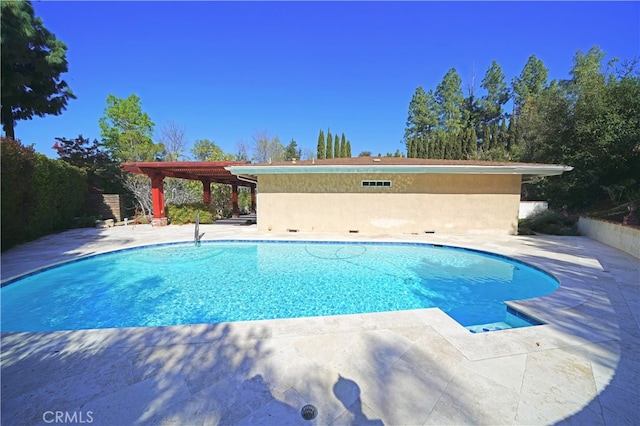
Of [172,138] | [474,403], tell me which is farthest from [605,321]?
[172,138]

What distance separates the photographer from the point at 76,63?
17.8 m

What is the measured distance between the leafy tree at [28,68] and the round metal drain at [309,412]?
19248mm

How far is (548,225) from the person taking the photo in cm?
1423

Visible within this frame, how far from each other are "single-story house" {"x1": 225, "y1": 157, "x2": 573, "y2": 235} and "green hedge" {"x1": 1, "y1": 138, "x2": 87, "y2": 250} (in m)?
7.63

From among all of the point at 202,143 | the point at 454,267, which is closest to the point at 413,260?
the point at 454,267

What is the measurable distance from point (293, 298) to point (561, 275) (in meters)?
7.35

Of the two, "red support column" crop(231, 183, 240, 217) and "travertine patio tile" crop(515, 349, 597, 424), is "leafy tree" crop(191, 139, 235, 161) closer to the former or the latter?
"red support column" crop(231, 183, 240, 217)

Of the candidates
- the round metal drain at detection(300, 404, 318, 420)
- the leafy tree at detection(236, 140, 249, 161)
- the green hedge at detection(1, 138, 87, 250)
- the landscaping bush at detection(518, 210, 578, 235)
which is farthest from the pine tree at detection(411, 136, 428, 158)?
the round metal drain at detection(300, 404, 318, 420)

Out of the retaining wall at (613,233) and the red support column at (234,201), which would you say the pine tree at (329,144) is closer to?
the red support column at (234,201)

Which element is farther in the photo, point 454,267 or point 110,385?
point 454,267

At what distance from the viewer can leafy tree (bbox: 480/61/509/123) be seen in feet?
132

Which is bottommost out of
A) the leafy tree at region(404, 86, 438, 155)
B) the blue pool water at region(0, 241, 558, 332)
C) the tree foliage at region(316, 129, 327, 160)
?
the blue pool water at region(0, 241, 558, 332)

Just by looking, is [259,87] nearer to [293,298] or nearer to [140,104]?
[140,104]

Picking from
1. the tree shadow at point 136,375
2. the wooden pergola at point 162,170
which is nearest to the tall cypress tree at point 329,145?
the wooden pergola at point 162,170
